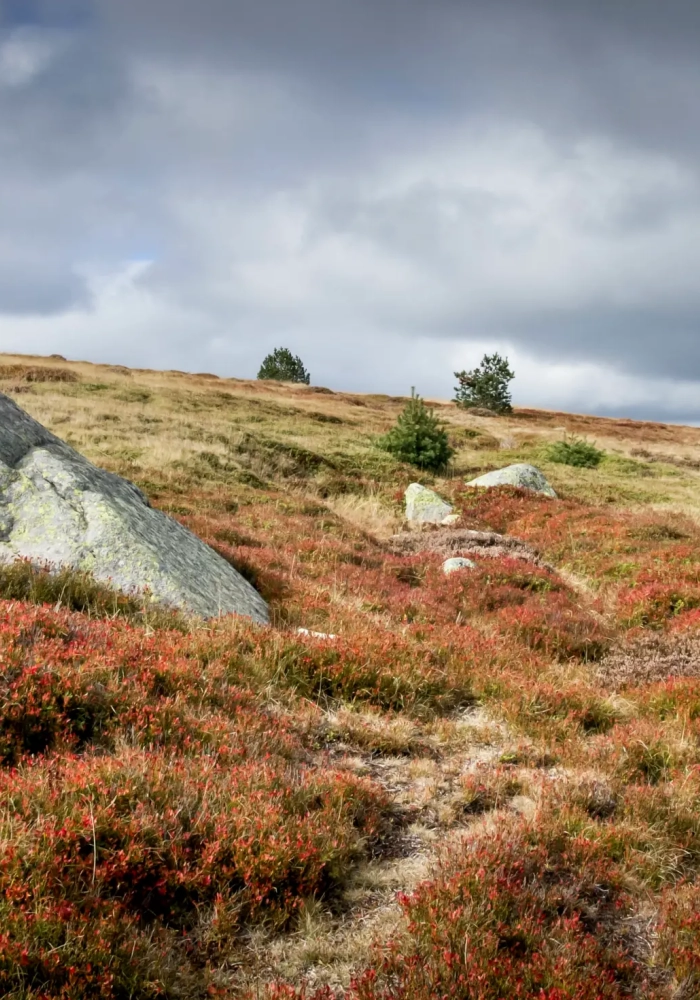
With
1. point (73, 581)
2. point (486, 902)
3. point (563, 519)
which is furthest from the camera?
point (563, 519)

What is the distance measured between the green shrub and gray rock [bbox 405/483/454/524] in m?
14.6

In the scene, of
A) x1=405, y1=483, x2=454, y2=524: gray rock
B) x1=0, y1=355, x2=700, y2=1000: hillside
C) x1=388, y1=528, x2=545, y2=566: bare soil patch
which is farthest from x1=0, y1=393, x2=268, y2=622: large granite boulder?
x1=405, y1=483, x2=454, y2=524: gray rock

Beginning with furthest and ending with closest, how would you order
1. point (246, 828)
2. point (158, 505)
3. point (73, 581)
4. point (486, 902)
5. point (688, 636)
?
1. point (158, 505)
2. point (688, 636)
3. point (73, 581)
4. point (246, 828)
5. point (486, 902)

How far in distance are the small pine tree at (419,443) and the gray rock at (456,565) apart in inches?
633

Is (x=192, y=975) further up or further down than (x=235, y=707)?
further down

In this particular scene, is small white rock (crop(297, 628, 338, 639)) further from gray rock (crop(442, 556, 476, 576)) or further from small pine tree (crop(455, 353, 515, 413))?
small pine tree (crop(455, 353, 515, 413))

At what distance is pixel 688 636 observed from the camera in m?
10.1

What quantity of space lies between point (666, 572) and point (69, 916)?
12.7 meters

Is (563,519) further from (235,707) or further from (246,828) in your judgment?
(246,828)

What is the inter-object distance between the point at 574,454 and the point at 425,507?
54.2 feet

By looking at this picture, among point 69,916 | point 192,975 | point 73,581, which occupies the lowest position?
point 192,975

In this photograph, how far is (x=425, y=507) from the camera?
21.7 m

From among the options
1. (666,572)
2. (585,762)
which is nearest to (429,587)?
(666,572)

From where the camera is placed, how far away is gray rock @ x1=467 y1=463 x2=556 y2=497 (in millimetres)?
24828
